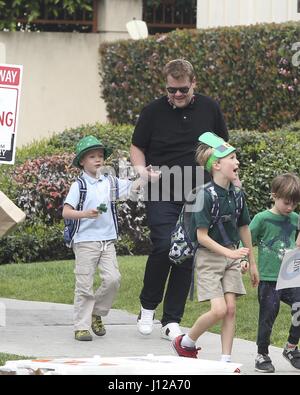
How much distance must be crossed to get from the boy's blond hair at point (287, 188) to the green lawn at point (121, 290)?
1.35 meters

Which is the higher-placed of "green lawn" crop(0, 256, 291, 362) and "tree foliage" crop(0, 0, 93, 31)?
"tree foliage" crop(0, 0, 93, 31)

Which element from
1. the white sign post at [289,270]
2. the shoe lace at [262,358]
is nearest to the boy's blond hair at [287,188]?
the white sign post at [289,270]

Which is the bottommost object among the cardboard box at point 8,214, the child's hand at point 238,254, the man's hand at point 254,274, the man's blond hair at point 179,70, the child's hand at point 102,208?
the man's hand at point 254,274

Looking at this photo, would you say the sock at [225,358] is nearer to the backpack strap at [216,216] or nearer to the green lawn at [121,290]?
the backpack strap at [216,216]

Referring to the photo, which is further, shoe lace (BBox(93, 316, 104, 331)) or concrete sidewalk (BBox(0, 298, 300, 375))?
shoe lace (BBox(93, 316, 104, 331))

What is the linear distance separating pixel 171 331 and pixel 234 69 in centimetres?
724

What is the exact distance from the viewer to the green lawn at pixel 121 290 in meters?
9.39

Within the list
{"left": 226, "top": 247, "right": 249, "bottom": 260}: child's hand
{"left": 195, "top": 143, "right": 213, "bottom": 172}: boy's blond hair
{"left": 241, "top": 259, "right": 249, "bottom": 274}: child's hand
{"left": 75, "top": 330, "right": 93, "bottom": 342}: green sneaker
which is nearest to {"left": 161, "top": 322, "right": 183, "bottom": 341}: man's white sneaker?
{"left": 75, "top": 330, "right": 93, "bottom": 342}: green sneaker

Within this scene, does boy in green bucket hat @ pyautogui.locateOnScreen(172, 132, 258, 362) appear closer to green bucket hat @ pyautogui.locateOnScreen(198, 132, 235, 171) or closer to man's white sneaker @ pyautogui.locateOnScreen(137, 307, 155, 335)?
green bucket hat @ pyautogui.locateOnScreen(198, 132, 235, 171)

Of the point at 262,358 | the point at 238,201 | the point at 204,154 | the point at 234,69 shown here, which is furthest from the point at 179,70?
the point at 234,69

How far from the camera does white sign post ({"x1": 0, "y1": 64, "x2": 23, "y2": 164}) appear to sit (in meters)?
8.85

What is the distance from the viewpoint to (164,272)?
900 cm

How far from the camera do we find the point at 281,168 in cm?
1330

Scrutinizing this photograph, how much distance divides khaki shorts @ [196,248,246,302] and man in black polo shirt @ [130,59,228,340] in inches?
41.7
